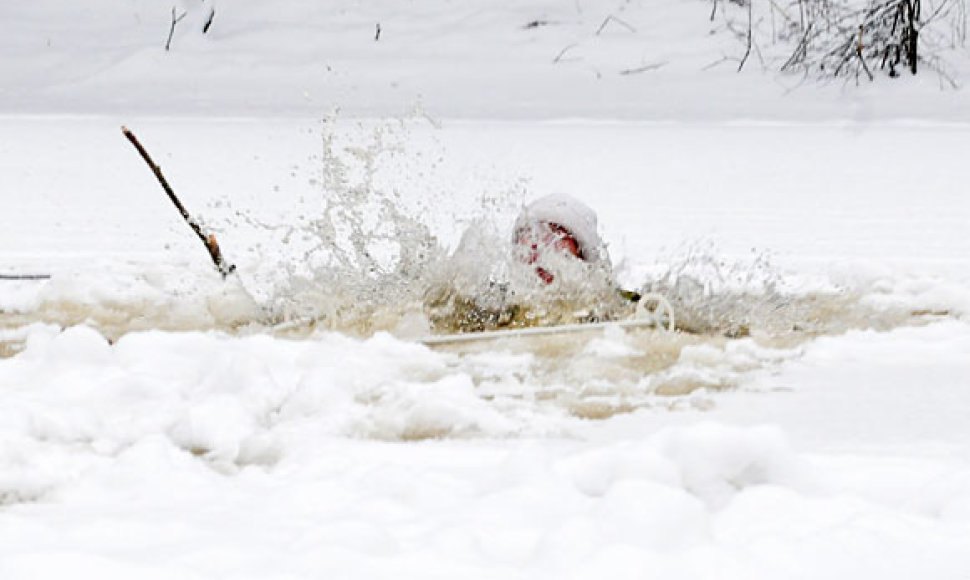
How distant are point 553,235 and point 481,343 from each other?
471mm

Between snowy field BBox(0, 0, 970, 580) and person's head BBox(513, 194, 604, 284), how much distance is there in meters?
0.08

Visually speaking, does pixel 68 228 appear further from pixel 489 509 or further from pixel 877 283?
pixel 489 509

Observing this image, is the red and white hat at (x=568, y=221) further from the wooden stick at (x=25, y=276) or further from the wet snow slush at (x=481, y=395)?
the wooden stick at (x=25, y=276)

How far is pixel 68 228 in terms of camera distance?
189 inches

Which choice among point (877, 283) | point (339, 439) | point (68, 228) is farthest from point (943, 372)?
point (68, 228)

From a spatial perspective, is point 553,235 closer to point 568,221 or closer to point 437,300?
point 568,221

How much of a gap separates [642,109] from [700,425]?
547 cm

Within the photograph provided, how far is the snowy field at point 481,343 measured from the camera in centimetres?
171

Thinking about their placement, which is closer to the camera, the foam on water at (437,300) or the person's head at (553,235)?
the foam on water at (437,300)

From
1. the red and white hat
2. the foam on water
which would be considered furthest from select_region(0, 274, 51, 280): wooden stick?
the red and white hat

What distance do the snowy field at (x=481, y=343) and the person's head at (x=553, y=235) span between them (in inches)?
3.0

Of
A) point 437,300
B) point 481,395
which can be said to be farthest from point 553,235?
point 481,395

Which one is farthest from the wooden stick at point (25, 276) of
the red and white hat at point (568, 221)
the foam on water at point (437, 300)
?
the red and white hat at point (568, 221)

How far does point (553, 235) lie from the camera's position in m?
3.51
